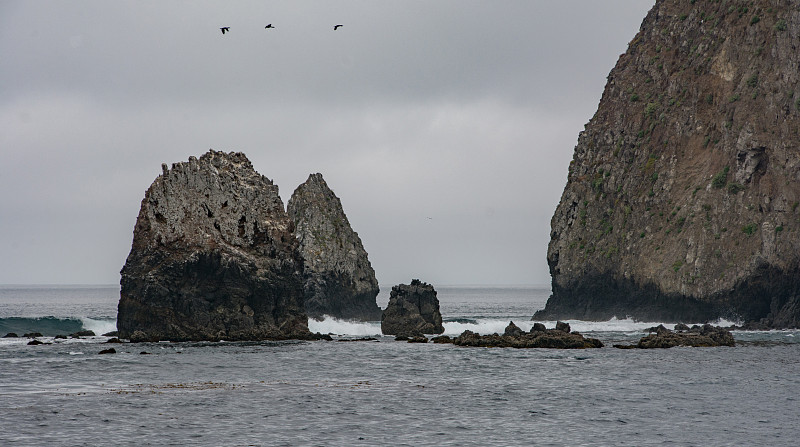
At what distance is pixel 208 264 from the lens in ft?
271

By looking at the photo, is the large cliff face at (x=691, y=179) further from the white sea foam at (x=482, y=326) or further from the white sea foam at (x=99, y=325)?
the white sea foam at (x=99, y=325)

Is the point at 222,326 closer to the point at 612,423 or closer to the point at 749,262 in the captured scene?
the point at 612,423

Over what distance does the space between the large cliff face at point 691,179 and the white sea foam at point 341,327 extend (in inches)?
1179

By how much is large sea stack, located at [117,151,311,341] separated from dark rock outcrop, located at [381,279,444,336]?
45.9ft

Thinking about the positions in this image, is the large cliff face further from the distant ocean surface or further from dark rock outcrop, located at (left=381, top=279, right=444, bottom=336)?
dark rock outcrop, located at (left=381, top=279, right=444, bottom=336)

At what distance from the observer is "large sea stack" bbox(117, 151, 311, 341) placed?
8112 cm

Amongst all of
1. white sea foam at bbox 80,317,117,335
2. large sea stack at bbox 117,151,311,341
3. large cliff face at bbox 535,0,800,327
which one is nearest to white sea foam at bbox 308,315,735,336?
large cliff face at bbox 535,0,800,327

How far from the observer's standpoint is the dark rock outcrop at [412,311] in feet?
327

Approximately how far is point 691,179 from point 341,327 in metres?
51.7

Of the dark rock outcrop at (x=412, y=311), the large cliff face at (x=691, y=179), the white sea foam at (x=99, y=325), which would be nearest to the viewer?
the dark rock outcrop at (x=412, y=311)

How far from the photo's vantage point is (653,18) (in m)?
143

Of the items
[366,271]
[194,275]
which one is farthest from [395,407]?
[366,271]

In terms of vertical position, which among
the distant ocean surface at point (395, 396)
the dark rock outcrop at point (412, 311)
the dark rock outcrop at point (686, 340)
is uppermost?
the dark rock outcrop at point (412, 311)

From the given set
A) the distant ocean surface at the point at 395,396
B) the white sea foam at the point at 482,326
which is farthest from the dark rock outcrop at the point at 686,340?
the white sea foam at the point at 482,326
